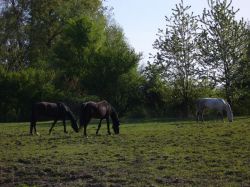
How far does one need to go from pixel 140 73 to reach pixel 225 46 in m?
8.41

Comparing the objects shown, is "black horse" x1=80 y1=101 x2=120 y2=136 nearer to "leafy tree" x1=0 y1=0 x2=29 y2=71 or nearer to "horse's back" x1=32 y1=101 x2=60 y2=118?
"horse's back" x1=32 y1=101 x2=60 y2=118

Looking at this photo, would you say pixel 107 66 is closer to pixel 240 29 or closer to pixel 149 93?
pixel 149 93

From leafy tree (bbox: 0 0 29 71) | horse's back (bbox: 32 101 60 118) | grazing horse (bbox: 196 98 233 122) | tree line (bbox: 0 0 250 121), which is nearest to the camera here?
horse's back (bbox: 32 101 60 118)

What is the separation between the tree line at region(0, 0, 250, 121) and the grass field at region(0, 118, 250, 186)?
23.3 meters

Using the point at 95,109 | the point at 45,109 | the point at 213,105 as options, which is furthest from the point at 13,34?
the point at 95,109

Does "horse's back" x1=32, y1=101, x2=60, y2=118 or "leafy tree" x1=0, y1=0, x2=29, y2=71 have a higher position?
"leafy tree" x1=0, y1=0, x2=29, y2=71

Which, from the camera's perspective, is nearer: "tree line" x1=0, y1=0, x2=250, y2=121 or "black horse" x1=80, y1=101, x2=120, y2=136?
"black horse" x1=80, y1=101, x2=120, y2=136

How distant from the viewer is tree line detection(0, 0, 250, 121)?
4634 centimetres

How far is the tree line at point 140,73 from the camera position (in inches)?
1825

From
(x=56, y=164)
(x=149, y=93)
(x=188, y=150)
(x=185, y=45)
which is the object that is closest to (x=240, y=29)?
(x=185, y=45)

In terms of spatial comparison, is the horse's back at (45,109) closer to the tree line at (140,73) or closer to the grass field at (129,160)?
the grass field at (129,160)

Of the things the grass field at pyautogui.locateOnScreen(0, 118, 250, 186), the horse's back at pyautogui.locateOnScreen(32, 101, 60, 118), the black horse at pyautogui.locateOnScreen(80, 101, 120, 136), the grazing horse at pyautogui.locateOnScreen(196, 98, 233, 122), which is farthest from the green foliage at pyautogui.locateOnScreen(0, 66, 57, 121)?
the grass field at pyautogui.locateOnScreen(0, 118, 250, 186)

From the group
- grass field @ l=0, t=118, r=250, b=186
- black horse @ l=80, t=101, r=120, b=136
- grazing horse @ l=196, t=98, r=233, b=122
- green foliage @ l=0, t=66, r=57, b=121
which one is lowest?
grass field @ l=0, t=118, r=250, b=186

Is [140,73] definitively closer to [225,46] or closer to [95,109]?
[225,46]
